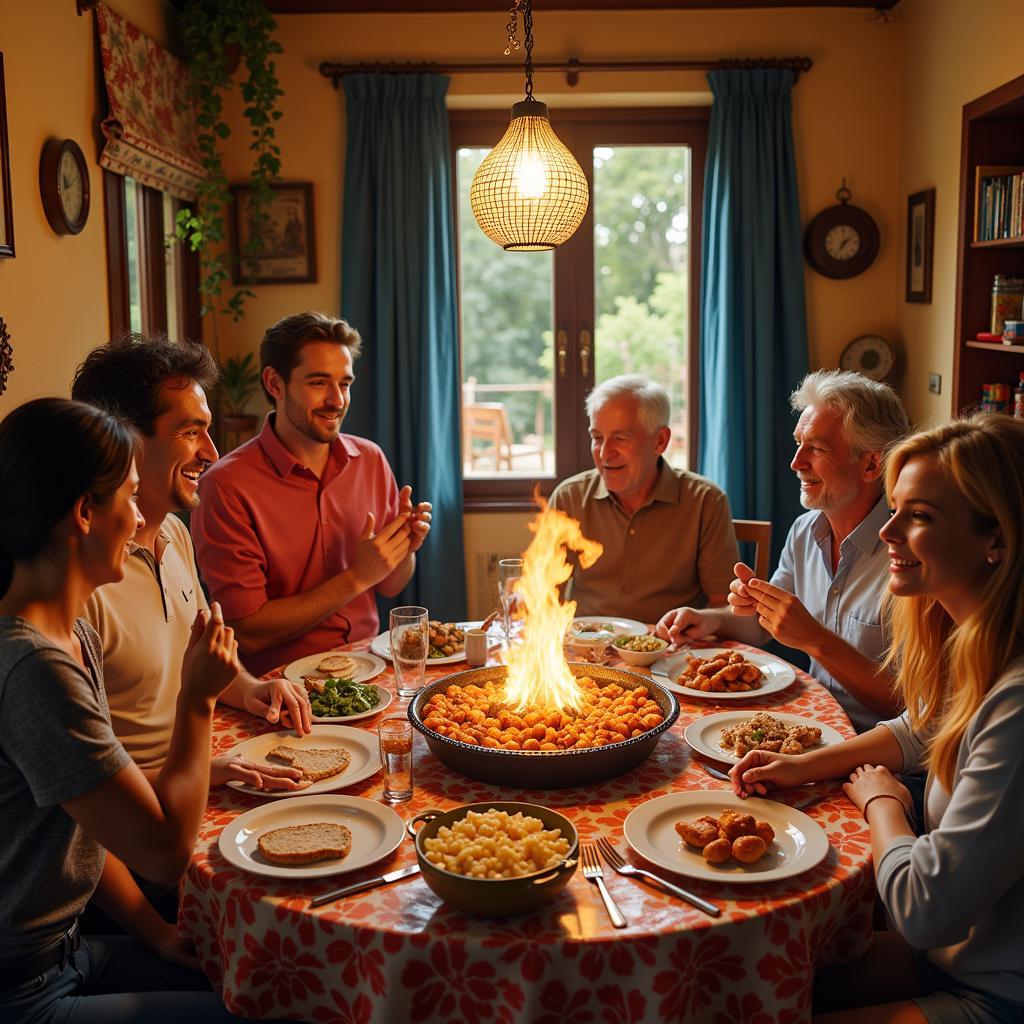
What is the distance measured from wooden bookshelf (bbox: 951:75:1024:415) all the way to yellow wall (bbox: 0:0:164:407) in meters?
3.07

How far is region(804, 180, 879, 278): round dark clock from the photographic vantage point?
4738 mm

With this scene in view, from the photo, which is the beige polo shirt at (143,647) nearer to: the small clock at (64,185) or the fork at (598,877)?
the fork at (598,877)

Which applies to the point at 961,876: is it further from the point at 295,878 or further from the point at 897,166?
the point at 897,166

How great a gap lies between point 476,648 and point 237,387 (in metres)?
2.67

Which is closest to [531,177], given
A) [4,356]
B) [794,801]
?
[4,356]

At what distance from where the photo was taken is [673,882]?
1526 mm

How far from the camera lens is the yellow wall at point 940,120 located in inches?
148

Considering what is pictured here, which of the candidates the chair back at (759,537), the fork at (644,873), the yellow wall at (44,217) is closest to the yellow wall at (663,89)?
the yellow wall at (44,217)

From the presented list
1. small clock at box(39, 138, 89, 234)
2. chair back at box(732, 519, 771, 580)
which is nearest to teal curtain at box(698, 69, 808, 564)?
chair back at box(732, 519, 771, 580)

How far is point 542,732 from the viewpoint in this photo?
1.88 metres

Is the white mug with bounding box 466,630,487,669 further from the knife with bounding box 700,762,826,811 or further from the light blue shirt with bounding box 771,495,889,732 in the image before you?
the light blue shirt with bounding box 771,495,889,732

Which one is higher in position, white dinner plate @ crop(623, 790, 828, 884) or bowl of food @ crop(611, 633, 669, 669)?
bowl of food @ crop(611, 633, 669, 669)

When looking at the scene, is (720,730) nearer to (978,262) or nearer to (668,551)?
(668,551)

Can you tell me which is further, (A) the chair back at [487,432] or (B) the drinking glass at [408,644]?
(A) the chair back at [487,432]
